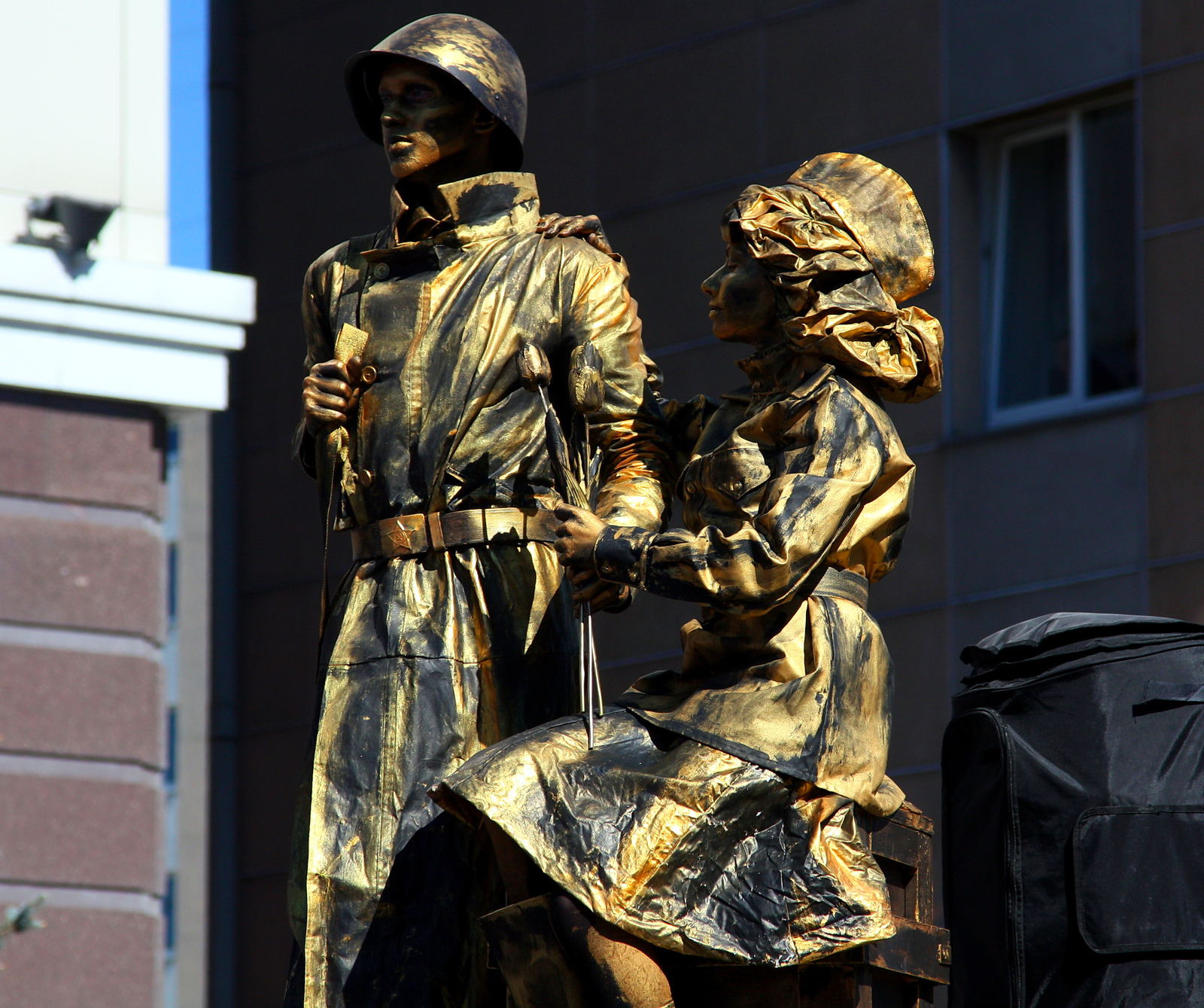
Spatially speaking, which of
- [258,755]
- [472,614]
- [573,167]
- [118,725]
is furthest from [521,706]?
[258,755]

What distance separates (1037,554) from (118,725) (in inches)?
217

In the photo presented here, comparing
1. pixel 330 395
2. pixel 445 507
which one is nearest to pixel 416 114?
pixel 330 395

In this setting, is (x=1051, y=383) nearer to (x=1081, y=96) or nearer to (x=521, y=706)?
(x=1081, y=96)

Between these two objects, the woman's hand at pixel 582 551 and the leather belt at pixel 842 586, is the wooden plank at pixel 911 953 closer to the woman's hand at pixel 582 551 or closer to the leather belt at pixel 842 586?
the leather belt at pixel 842 586

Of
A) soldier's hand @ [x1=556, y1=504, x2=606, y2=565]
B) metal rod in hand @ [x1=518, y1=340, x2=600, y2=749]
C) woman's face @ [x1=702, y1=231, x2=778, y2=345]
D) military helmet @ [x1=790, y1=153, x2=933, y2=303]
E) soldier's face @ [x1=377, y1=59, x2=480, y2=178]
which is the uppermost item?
soldier's face @ [x1=377, y1=59, x2=480, y2=178]

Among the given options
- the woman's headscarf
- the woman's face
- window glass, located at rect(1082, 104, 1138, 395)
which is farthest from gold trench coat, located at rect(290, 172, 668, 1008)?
window glass, located at rect(1082, 104, 1138, 395)

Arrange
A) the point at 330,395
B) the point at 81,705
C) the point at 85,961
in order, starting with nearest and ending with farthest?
the point at 330,395 → the point at 85,961 → the point at 81,705

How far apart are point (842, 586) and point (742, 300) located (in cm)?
66

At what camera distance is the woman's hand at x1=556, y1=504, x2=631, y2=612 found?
5.62 meters

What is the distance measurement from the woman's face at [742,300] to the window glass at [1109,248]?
795 cm

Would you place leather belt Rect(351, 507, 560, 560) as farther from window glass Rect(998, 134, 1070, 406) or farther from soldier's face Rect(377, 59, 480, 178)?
window glass Rect(998, 134, 1070, 406)

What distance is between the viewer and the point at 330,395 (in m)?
6.15

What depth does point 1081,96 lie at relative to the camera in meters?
13.7

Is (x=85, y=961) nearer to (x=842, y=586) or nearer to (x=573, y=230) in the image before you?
(x=573, y=230)
